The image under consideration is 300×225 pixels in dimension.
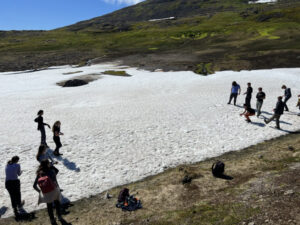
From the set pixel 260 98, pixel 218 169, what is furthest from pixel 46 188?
→ pixel 260 98

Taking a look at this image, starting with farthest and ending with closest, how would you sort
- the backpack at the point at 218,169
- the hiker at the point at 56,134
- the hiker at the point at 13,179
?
the hiker at the point at 56,134
the backpack at the point at 218,169
the hiker at the point at 13,179

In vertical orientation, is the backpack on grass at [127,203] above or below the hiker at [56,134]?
below

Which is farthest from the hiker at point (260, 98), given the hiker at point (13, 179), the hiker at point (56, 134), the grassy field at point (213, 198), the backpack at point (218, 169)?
the hiker at point (13, 179)

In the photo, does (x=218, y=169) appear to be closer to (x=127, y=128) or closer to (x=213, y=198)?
(x=213, y=198)

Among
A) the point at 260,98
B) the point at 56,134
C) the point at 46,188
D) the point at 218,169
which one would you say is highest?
the point at 260,98

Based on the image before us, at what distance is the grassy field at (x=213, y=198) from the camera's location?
29.4 ft

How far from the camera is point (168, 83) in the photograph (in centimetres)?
4278

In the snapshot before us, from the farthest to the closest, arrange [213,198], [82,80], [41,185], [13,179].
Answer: [82,80] → [13,179] → [213,198] → [41,185]

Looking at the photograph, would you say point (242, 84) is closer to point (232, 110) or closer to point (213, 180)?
point (232, 110)

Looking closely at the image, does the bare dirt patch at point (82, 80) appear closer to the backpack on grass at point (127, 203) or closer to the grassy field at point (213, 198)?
the grassy field at point (213, 198)

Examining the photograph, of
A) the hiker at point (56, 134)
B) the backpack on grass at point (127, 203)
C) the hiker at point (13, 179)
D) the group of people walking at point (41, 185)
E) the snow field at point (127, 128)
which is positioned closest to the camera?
the group of people walking at point (41, 185)

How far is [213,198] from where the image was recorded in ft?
35.6

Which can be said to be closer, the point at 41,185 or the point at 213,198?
the point at 41,185

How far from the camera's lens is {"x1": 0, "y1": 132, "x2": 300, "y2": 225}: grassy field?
8.95m
